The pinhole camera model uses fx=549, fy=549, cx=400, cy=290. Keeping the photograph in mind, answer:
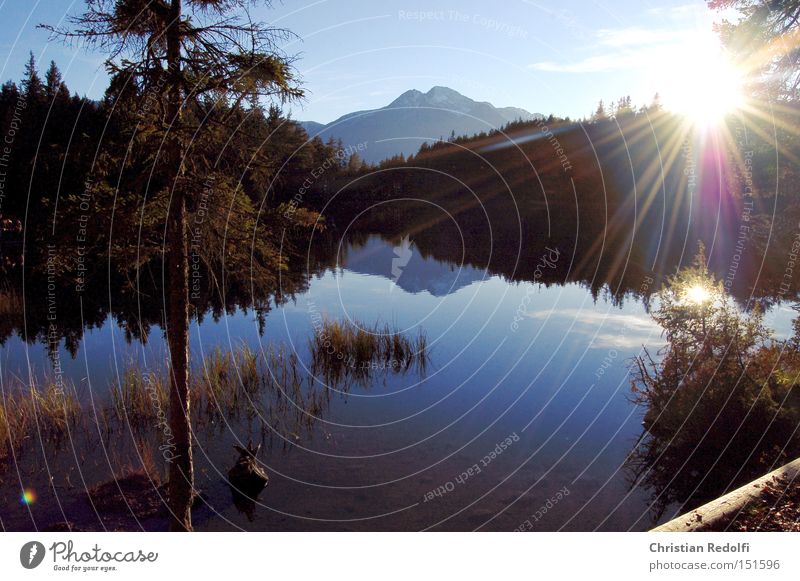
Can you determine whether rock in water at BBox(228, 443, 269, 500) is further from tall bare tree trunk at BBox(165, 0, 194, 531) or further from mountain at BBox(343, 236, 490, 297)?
mountain at BBox(343, 236, 490, 297)

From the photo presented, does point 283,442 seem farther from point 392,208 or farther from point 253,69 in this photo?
point 392,208

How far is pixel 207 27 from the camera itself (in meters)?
7.69

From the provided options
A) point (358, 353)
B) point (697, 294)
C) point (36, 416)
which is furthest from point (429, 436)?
point (36, 416)

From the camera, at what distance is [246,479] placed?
10.5 meters

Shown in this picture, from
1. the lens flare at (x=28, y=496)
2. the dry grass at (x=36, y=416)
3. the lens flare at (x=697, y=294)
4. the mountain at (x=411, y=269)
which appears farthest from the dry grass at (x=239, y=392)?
the mountain at (x=411, y=269)

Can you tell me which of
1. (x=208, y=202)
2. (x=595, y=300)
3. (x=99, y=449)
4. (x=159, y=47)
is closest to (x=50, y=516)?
(x=99, y=449)

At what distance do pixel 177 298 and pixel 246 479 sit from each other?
4329 millimetres

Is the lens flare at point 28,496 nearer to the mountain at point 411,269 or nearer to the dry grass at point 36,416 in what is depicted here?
the dry grass at point 36,416

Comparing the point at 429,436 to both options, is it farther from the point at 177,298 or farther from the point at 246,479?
the point at 177,298

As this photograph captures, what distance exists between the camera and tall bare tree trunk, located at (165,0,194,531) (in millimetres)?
7539

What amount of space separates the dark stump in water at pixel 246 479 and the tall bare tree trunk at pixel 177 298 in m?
1.57

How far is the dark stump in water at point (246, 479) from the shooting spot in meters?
10.3

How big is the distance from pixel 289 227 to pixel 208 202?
53.7 inches

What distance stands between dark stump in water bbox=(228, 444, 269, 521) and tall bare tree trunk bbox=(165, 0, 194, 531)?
157 centimetres
